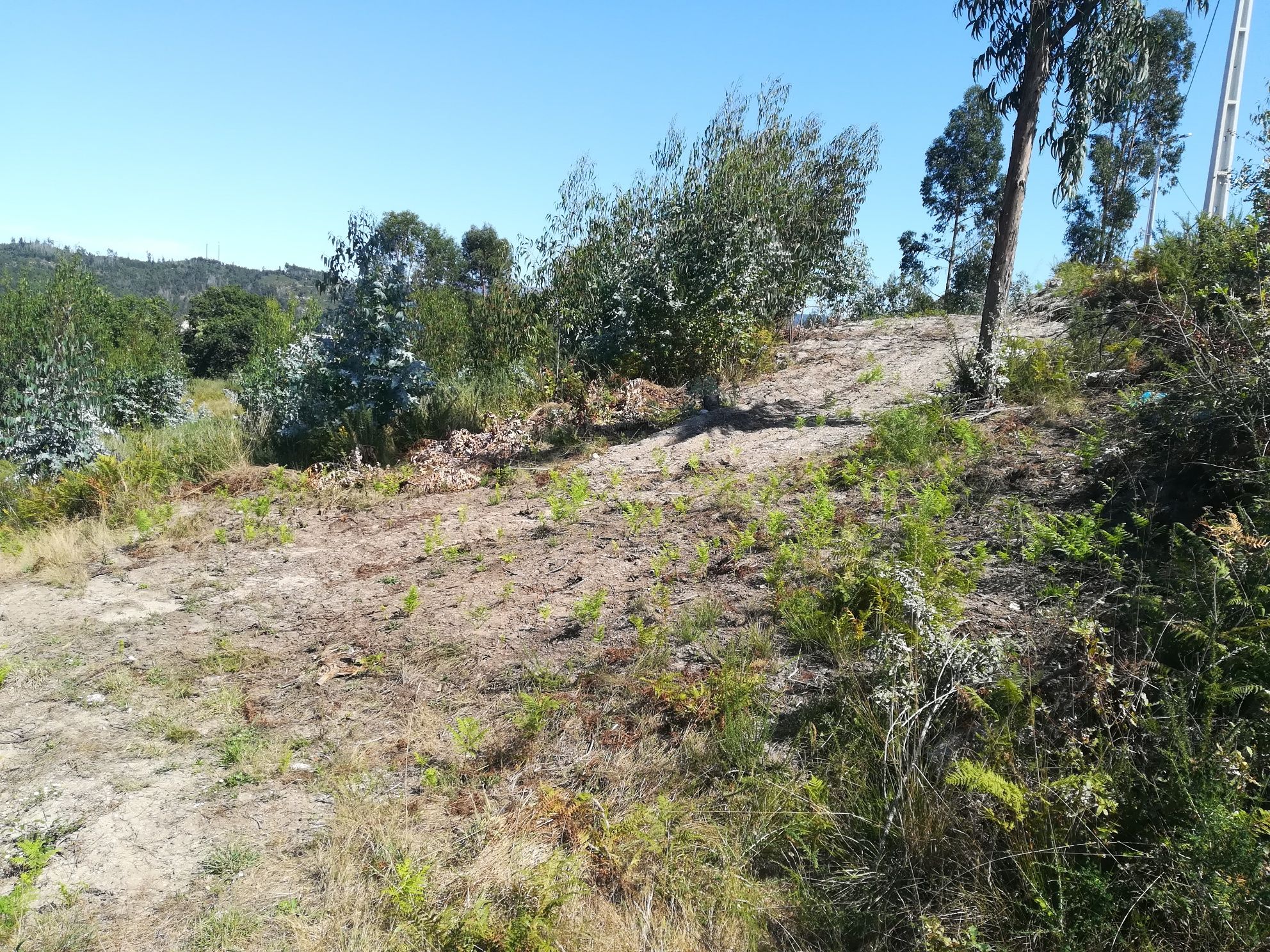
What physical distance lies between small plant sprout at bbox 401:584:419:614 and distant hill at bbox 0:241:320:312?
293 feet

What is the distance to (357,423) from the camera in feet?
30.8

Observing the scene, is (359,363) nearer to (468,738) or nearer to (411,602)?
(411,602)

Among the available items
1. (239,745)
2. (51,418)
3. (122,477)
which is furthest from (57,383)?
(239,745)

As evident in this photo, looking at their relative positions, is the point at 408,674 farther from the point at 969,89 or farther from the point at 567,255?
the point at 969,89

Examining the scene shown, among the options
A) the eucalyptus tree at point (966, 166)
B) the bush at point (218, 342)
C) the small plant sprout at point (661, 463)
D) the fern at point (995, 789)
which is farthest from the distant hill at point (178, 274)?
the fern at point (995, 789)

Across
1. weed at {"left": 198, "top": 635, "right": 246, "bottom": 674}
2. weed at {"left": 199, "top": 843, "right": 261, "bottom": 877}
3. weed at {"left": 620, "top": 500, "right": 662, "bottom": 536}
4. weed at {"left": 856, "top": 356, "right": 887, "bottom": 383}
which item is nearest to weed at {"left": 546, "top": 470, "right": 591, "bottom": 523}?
weed at {"left": 620, "top": 500, "right": 662, "bottom": 536}

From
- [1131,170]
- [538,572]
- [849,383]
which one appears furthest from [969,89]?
[538,572]

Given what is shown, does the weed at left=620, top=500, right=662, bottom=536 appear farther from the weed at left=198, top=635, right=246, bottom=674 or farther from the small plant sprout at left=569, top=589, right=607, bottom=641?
the weed at left=198, top=635, right=246, bottom=674

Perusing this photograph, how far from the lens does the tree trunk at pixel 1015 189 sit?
7582mm

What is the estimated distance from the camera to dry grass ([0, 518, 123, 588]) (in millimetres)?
6227

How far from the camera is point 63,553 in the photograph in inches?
258

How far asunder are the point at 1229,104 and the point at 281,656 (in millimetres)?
13952

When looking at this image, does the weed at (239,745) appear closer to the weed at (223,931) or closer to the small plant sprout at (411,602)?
the weed at (223,931)

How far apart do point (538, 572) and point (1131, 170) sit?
82.2ft
